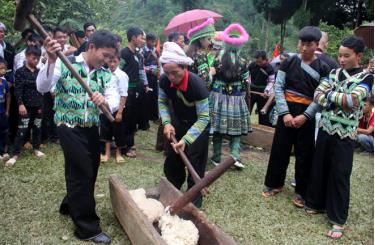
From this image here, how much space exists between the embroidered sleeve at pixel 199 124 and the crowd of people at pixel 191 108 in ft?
0.03

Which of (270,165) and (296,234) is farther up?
(270,165)

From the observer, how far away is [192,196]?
121 inches

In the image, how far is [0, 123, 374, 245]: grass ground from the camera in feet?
11.9

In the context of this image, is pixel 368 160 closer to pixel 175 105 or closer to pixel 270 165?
pixel 270 165

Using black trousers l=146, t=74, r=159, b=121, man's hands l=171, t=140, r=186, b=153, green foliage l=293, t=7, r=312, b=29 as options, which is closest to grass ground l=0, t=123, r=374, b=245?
man's hands l=171, t=140, r=186, b=153

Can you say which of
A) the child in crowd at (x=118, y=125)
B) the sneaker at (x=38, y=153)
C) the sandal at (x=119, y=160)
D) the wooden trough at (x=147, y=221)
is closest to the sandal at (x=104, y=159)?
the child in crowd at (x=118, y=125)

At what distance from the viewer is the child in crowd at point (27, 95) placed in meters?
5.27

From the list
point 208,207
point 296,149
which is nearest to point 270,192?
point 296,149

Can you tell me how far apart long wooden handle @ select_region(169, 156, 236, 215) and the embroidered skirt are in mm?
2382

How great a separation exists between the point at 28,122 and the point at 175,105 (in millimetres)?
2594

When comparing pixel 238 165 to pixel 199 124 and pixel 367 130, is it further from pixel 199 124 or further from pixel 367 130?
pixel 367 130

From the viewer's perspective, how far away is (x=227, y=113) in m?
5.46

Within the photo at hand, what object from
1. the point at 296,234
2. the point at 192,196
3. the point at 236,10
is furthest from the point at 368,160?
the point at 236,10

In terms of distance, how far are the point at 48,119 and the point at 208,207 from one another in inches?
131
